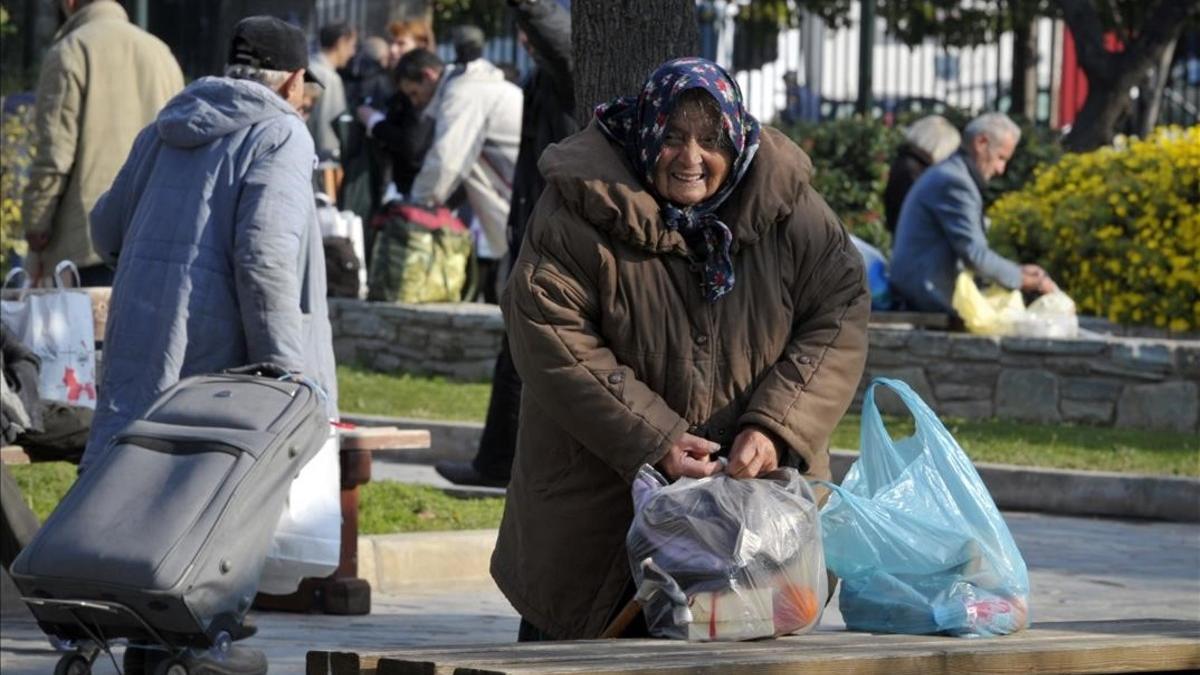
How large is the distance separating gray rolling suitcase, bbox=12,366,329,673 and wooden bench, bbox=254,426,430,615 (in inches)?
64.3

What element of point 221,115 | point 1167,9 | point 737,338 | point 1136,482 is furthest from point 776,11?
point 737,338

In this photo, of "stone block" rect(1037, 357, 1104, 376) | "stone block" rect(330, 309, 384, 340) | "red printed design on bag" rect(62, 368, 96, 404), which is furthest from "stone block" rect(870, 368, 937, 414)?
"red printed design on bag" rect(62, 368, 96, 404)

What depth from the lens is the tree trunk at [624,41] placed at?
6352 millimetres

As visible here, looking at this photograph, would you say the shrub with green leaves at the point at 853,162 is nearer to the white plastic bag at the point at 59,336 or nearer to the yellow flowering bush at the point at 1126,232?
the yellow flowering bush at the point at 1126,232

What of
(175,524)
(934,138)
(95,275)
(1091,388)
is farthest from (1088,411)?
(175,524)

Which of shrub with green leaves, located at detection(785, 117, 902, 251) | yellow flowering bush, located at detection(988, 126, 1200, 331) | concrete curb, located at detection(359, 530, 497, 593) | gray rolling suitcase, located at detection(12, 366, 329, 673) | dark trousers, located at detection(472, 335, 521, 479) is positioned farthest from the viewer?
shrub with green leaves, located at detection(785, 117, 902, 251)

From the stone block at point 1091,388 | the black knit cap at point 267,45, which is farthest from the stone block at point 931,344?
the black knit cap at point 267,45

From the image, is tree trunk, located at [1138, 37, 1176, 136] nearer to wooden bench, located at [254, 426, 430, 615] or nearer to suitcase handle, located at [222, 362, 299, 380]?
wooden bench, located at [254, 426, 430, 615]

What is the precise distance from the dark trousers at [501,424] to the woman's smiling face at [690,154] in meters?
5.03

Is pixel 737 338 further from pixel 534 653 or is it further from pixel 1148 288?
pixel 1148 288

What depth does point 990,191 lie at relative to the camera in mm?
18719

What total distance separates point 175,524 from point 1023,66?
59.1ft

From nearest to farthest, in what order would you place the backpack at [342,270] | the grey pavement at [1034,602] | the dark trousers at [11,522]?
1. the dark trousers at [11,522]
2. the grey pavement at [1034,602]
3. the backpack at [342,270]

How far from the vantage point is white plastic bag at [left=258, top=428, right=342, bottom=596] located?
6.75 m
